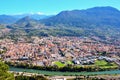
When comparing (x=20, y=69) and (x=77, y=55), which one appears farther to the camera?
(x=77, y=55)

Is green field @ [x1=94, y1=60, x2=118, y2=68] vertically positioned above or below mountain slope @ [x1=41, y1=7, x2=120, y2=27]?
below

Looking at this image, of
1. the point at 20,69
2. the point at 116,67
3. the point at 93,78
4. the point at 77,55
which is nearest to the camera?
the point at 93,78

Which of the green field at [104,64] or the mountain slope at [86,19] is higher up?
the mountain slope at [86,19]

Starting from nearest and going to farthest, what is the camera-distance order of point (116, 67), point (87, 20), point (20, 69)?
point (20, 69) < point (116, 67) < point (87, 20)

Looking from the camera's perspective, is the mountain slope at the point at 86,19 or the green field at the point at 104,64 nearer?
the green field at the point at 104,64

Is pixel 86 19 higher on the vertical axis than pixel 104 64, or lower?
higher

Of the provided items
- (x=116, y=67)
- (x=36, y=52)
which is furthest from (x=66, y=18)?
(x=116, y=67)

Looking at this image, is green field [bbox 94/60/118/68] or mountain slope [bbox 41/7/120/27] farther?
mountain slope [bbox 41/7/120/27]

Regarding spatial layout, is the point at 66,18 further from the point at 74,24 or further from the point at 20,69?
the point at 20,69

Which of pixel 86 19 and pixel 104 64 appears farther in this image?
pixel 86 19

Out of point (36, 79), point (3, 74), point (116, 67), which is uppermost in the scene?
point (3, 74)

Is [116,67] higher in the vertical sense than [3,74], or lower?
lower
